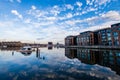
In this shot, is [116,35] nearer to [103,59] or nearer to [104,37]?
[104,37]

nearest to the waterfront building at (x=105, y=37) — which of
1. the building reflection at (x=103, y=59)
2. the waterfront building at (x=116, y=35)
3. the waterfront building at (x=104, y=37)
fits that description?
the waterfront building at (x=104, y=37)

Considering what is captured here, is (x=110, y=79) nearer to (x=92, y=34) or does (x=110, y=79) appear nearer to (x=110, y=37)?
(x=110, y=37)

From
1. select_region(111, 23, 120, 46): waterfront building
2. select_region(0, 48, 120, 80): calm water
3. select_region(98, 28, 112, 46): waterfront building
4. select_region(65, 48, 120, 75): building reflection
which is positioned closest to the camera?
select_region(0, 48, 120, 80): calm water

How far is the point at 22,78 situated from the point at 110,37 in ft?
348

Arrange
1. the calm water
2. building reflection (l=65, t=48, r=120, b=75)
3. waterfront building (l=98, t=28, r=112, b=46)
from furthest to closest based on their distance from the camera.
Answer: waterfront building (l=98, t=28, r=112, b=46), building reflection (l=65, t=48, r=120, b=75), the calm water

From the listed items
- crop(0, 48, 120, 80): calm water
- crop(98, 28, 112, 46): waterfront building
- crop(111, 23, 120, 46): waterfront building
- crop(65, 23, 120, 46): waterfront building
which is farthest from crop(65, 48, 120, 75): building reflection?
crop(98, 28, 112, 46): waterfront building

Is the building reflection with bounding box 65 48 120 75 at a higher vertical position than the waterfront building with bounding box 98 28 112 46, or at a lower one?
lower

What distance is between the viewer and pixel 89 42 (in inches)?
5595

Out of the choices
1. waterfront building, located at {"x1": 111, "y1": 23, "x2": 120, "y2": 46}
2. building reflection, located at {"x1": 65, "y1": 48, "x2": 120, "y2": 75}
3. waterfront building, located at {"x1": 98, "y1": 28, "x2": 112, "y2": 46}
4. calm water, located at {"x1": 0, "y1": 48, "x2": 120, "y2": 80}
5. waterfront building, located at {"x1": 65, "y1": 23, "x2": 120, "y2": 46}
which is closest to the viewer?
calm water, located at {"x1": 0, "y1": 48, "x2": 120, "y2": 80}

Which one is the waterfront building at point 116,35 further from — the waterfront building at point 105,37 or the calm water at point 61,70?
the calm water at point 61,70

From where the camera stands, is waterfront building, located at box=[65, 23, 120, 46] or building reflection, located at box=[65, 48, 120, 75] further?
waterfront building, located at box=[65, 23, 120, 46]

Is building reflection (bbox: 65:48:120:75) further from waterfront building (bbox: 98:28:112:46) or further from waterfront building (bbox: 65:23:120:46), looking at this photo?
waterfront building (bbox: 98:28:112:46)

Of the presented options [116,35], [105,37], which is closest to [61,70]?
[116,35]

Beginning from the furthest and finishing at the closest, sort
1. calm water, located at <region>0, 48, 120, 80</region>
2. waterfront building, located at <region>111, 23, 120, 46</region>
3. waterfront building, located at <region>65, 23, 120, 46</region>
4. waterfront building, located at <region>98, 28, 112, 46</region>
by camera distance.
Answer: waterfront building, located at <region>98, 28, 112, 46</region>, waterfront building, located at <region>65, 23, 120, 46</region>, waterfront building, located at <region>111, 23, 120, 46</region>, calm water, located at <region>0, 48, 120, 80</region>
